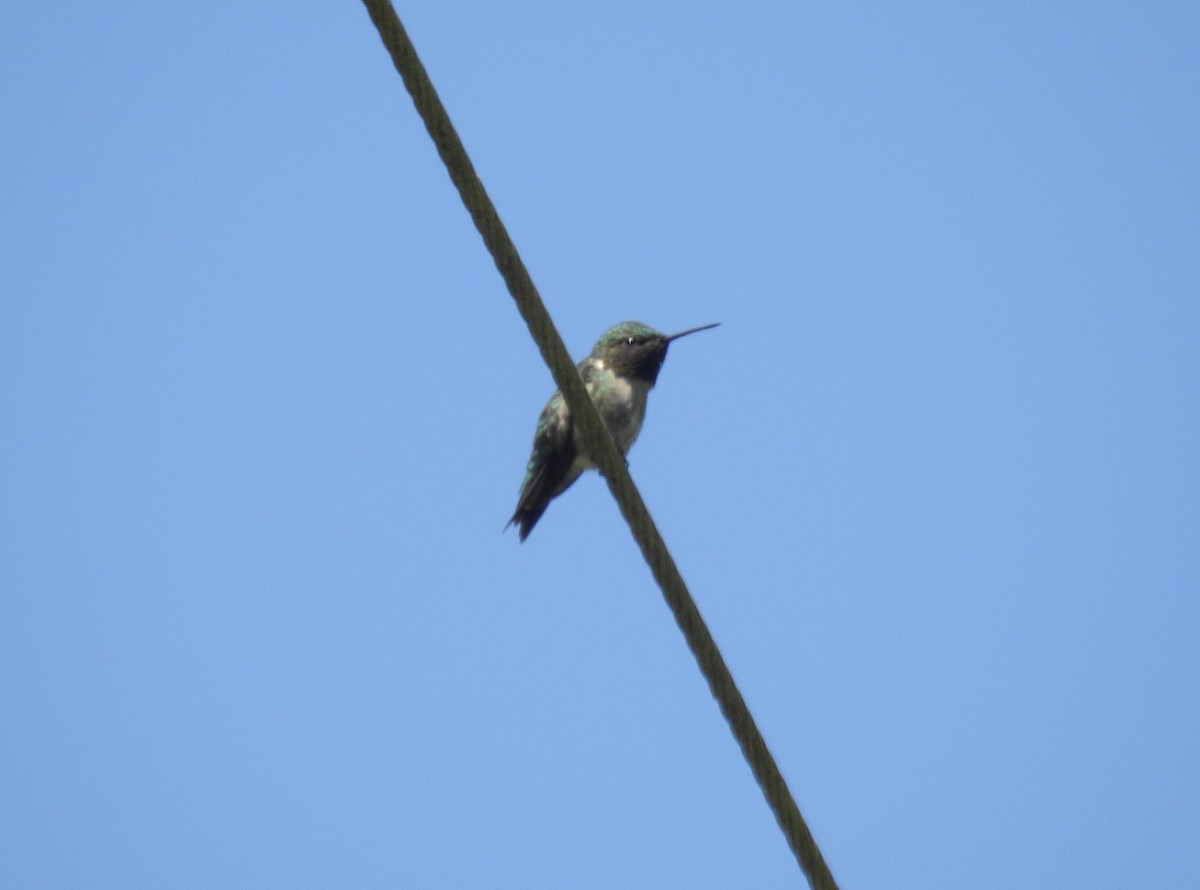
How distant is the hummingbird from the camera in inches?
247

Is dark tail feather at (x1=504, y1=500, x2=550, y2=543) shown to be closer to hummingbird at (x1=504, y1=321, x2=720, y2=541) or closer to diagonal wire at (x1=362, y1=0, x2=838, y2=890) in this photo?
hummingbird at (x1=504, y1=321, x2=720, y2=541)

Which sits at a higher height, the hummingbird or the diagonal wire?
the hummingbird

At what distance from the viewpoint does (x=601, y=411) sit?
6.58m

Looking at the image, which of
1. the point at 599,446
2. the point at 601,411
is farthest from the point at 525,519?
the point at 599,446

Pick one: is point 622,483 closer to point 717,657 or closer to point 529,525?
point 717,657

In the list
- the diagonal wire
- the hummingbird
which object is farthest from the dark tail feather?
the diagonal wire

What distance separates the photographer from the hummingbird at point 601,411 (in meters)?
6.28

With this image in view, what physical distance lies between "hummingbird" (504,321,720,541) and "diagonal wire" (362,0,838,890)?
2482 mm

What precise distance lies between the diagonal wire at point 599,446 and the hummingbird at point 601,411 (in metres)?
2.48

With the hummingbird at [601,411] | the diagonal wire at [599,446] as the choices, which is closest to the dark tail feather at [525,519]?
the hummingbird at [601,411]

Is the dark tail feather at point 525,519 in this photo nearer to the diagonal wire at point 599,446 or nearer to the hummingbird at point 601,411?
the hummingbird at point 601,411

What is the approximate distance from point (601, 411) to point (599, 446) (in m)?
2.99

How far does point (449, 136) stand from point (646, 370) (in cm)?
395

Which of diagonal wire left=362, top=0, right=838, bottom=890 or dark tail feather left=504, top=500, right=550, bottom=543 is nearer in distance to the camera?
diagonal wire left=362, top=0, right=838, bottom=890
